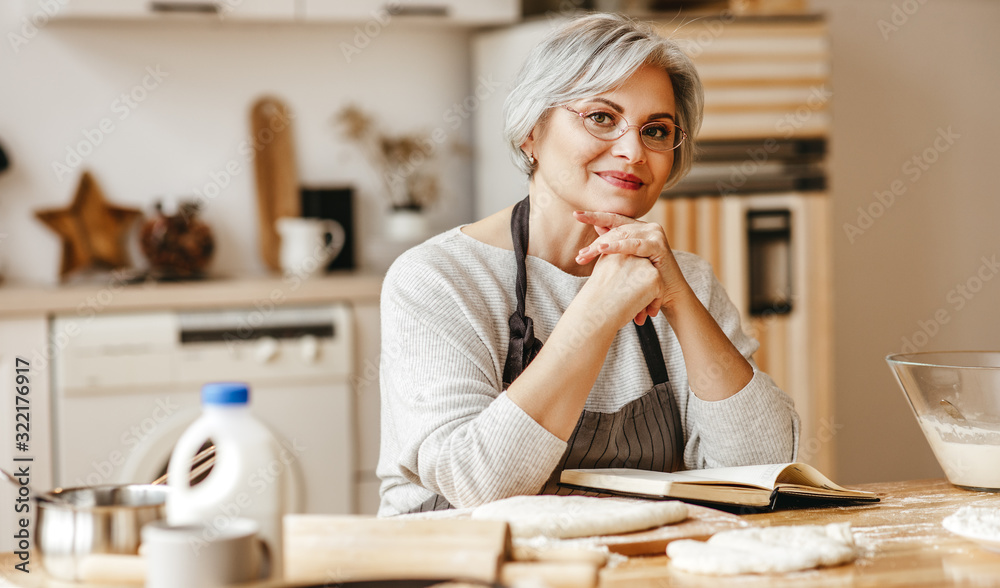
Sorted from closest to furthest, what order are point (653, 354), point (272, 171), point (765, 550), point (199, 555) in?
point (199, 555)
point (765, 550)
point (653, 354)
point (272, 171)

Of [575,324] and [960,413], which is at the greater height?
[575,324]

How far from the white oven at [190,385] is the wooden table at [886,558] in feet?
5.54

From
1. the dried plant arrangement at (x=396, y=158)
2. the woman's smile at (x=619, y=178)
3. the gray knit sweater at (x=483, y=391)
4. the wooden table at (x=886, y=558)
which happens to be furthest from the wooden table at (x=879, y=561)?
the dried plant arrangement at (x=396, y=158)

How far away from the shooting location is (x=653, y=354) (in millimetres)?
1490

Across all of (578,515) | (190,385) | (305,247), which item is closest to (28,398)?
(190,385)

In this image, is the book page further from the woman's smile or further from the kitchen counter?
the kitchen counter

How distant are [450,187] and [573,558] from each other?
8.69 ft

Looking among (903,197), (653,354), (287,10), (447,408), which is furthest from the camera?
(903,197)

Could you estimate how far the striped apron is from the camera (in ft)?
4.50

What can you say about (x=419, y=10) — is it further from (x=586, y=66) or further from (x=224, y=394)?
(x=224, y=394)

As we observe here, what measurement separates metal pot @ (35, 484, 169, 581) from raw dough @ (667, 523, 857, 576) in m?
0.48

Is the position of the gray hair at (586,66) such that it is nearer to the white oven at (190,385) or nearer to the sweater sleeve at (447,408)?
the sweater sleeve at (447,408)

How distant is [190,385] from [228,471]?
76.7 inches

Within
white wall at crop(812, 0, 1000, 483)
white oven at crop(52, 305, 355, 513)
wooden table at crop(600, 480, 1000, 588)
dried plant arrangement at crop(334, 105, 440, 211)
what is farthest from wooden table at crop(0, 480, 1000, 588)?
white wall at crop(812, 0, 1000, 483)
